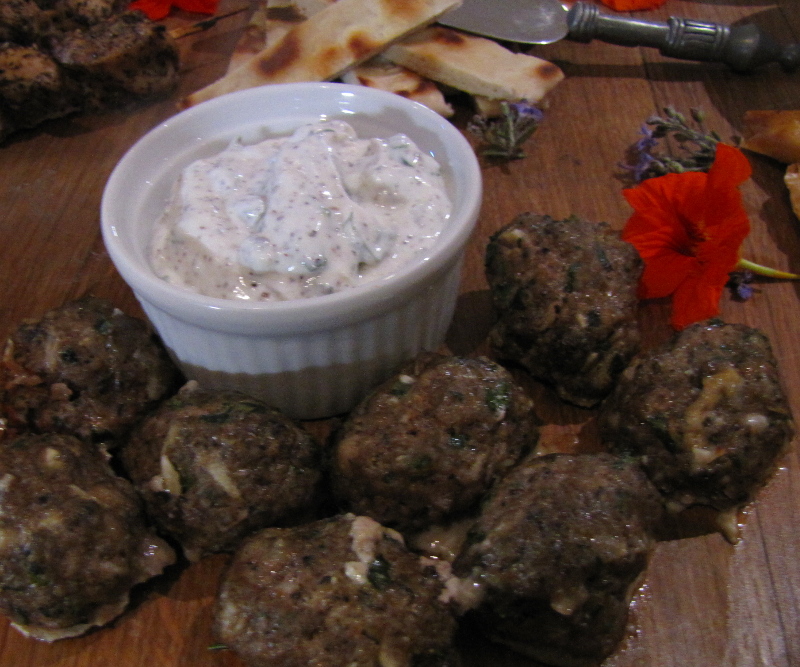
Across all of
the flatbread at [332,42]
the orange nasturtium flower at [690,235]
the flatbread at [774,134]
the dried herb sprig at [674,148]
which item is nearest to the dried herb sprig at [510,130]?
the dried herb sprig at [674,148]

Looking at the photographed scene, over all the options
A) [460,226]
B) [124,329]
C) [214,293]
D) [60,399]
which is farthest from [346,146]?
[60,399]

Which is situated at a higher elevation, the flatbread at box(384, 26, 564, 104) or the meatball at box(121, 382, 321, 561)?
the flatbread at box(384, 26, 564, 104)

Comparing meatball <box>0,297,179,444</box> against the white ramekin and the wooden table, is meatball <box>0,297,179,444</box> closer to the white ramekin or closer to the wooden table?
the white ramekin

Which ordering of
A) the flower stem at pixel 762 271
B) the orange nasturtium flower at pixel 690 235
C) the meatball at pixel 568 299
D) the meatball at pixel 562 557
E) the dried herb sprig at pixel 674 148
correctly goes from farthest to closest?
the dried herb sprig at pixel 674 148 → the flower stem at pixel 762 271 → the orange nasturtium flower at pixel 690 235 → the meatball at pixel 568 299 → the meatball at pixel 562 557

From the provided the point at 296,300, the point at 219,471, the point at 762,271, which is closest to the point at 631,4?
the point at 762,271

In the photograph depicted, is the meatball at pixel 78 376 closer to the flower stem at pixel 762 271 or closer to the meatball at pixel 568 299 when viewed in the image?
the meatball at pixel 568 299

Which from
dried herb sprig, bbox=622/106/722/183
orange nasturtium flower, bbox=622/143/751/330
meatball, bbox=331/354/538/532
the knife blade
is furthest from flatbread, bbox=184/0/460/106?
meatball, bbox=331/354/538/532
